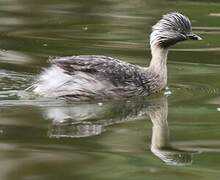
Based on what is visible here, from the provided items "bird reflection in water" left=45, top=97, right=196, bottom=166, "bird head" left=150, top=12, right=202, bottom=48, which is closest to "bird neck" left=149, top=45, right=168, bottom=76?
"bird head" left=150, top=12, right=202, bottom=48

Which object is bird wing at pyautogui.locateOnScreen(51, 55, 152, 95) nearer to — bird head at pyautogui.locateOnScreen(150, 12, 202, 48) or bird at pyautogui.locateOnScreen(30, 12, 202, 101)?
bird at pyautogui.locateOnScreen(30, 12, 202, 101)

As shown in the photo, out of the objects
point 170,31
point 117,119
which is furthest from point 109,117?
point 170,31

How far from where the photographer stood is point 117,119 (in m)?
8.94

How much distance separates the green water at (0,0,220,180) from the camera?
7199 mm

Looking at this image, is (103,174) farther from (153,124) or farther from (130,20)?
(130,20)

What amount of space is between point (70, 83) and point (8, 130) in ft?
5.27

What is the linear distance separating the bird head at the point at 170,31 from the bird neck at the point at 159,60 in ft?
0.19

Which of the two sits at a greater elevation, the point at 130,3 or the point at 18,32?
the point at 130,3

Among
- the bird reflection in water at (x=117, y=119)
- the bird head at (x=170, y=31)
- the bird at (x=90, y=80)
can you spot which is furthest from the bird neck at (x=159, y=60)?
the bird reflection in water at (x=117, y=119)

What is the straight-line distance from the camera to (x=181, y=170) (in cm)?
709

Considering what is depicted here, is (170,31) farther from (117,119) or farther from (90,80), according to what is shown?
(117,119)

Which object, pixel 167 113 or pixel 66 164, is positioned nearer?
pixel 66 164

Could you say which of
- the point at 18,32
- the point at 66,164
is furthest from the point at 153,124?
the point at 18,32

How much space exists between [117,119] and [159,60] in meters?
1.84
